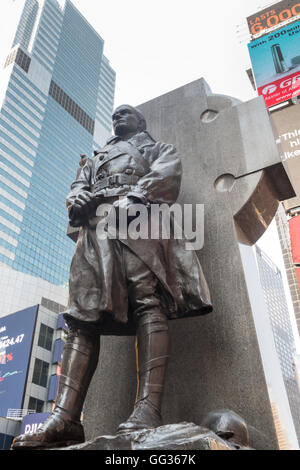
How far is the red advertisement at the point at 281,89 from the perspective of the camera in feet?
74.9

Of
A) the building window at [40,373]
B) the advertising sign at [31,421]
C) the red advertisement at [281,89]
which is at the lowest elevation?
the advertising sign at [31,421]

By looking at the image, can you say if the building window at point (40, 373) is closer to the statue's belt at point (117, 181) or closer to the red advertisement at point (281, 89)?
the red advertisement at point (281, 89)

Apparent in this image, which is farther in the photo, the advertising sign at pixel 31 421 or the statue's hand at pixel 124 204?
the advertising sign at pixel 31 421

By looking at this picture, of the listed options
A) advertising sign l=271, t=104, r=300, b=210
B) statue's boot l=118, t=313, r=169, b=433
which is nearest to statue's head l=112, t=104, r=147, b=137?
statue's boot l=118, t=313, r=169, b=433

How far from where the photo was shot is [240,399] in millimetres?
3174

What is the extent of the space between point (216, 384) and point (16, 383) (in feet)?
114

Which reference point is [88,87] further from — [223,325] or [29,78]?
[223,325]

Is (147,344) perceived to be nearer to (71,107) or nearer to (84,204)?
(84,204)

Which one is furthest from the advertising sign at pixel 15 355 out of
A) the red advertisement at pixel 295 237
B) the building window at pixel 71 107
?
the building window at pixel 71 107

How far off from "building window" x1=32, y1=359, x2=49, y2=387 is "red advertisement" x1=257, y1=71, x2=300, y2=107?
2788 centimetres

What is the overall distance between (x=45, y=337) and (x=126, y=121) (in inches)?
1390

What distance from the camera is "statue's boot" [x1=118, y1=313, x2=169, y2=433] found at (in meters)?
2.62

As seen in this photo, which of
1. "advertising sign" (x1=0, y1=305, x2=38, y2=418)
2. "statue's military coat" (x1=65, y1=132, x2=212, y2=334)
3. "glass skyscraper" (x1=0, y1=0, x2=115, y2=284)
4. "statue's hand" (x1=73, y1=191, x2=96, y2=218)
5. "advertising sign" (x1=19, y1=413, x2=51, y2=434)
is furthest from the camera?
"glass skyscraper" (x1=0, y1=0, x2=115, y2=284)

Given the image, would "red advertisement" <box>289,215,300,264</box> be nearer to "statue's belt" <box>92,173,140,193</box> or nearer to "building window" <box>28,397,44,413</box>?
"statue's belt" <box>92,173,140,193</box>
